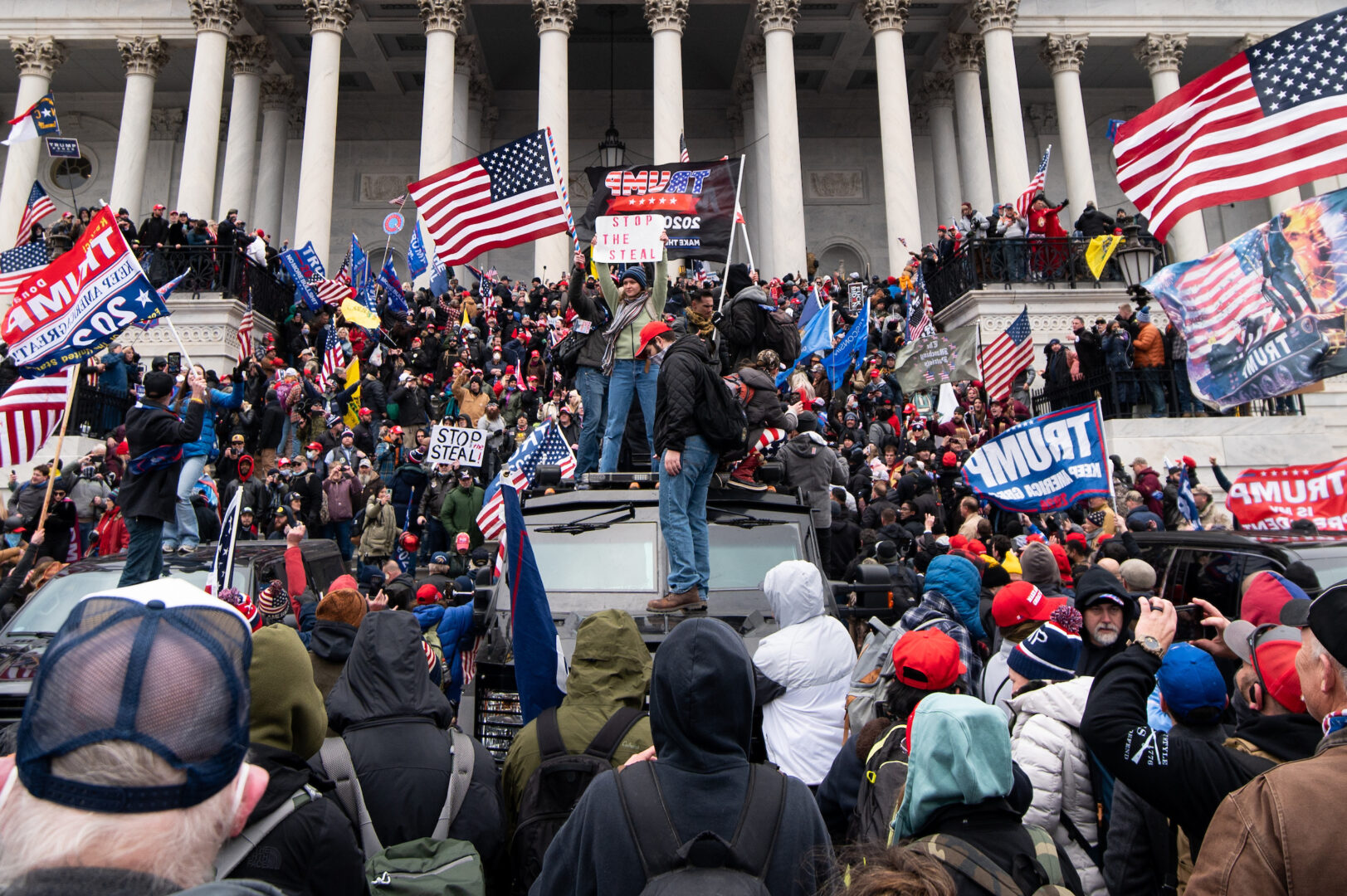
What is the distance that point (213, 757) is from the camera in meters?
1.46

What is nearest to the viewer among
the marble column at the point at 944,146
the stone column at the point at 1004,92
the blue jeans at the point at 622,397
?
the blue jeans at the point at 622,397

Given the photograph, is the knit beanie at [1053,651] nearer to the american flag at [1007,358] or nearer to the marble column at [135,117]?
the american flag at [1007,358]

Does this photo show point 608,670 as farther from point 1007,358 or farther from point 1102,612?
point 1007,358

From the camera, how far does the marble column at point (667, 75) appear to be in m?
26.9

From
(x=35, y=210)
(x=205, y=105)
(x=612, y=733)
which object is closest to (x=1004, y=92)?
(x=205, y=105)

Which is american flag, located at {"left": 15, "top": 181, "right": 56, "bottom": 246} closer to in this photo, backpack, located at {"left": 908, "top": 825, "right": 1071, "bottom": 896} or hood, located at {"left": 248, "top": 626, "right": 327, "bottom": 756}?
hood, located at {"left": 248, "top": 626, "right": 327, "bottom": 756}

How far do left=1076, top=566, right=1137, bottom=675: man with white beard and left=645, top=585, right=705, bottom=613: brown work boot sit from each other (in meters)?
2.32

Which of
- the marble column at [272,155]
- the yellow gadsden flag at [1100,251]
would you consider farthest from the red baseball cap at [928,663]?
the marble column at [272,155]

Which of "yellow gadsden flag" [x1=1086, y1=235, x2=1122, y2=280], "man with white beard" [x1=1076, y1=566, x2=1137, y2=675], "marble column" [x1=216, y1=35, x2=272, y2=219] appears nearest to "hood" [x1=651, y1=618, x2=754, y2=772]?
"man with white beard" [x1=1076, y1=566, x2=1137, y2=675]

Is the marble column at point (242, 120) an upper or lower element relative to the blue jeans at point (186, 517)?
upper

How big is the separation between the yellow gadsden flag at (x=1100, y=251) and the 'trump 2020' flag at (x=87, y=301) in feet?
60.6

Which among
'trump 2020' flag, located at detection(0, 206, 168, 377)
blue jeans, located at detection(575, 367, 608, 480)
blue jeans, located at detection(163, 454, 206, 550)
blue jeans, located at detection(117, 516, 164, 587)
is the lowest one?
blue jeans, located at detection(117, 516, 164, 587)

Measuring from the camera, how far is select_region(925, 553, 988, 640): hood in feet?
19.0

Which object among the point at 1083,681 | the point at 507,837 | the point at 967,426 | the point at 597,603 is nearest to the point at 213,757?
the point at 507,837
